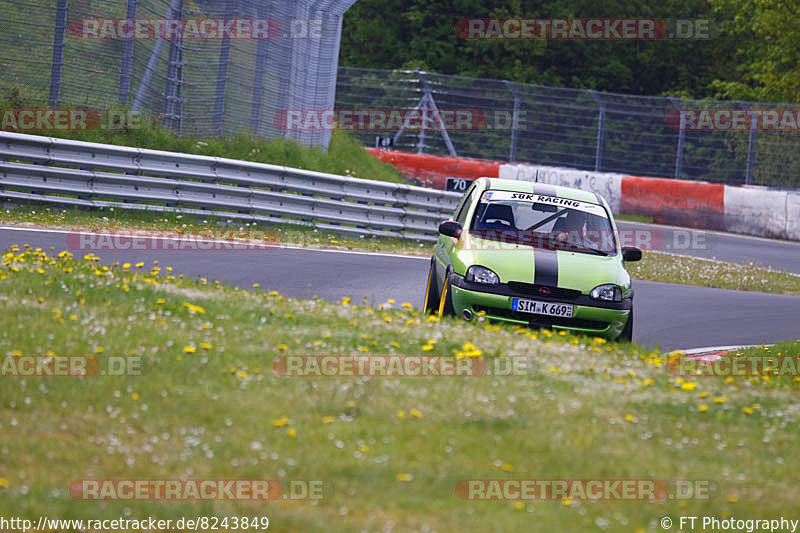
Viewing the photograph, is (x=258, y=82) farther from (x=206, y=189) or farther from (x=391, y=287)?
(x=391, y=287)

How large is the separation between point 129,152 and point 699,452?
11.9 metres

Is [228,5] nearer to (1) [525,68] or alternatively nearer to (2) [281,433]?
(2) [281,433]

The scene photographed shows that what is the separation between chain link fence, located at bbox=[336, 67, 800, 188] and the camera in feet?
87.1

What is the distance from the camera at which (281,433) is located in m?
5.56

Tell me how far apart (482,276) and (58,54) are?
35.0 feet

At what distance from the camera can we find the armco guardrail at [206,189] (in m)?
15.1

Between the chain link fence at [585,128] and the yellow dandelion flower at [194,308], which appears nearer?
the yellow dandelion flower at [194,308]

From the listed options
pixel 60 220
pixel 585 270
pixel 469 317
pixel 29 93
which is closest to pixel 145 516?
pixel 469 317

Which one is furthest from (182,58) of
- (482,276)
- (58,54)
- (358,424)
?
(358,424)

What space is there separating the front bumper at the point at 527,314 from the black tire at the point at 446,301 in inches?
3.1

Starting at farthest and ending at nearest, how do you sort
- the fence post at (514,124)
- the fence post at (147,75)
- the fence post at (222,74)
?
1. the fence post at (514,124)
2. the fence post at (222,74)
3. the fence post at (147,75)

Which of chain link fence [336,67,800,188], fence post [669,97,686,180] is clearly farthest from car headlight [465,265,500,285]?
fence post [669,97,686,180]

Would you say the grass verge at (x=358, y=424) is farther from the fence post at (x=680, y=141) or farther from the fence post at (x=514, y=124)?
the fence post at (x=514, y=124)

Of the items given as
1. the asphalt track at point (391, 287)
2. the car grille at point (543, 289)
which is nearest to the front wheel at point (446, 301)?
the car grille at point (543, 289)
